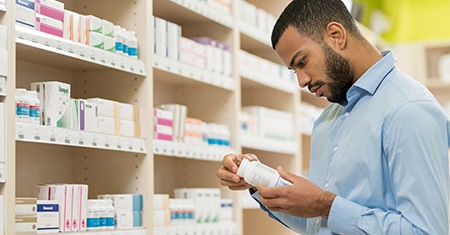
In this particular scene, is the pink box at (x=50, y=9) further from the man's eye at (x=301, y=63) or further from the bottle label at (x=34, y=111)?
the man's eye at (x=301, y=63)

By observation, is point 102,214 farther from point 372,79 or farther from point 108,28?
point 372,79

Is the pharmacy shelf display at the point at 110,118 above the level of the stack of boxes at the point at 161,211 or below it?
above

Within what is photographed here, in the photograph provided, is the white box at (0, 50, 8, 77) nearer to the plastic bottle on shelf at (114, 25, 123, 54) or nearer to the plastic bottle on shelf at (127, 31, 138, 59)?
the plastic bottle on shelf at (114, 25, 123, 54)

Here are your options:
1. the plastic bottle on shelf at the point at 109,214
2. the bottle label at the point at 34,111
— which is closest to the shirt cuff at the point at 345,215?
Answer: the bottle label at the point at 34,111

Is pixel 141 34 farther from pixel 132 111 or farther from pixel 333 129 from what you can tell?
pixel 333 129

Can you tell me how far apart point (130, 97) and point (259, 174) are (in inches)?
56.9

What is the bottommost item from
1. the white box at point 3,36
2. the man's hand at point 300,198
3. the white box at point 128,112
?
the man's hand at point 300,198

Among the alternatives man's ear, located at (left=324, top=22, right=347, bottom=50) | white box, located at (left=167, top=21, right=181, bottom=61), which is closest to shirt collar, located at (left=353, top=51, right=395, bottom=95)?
man's ear, located at (left=324, top=22, right=347, bottom=50)

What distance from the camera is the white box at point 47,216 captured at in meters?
3.02

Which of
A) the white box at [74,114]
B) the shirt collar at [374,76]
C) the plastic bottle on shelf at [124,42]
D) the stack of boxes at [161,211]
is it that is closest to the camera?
the shirt collar at [374,76]

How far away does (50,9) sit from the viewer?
317cm

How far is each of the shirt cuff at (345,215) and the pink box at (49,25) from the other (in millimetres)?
1431

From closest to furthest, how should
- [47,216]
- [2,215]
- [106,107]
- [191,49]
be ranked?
[2,215] < [47,216] < [106,107] < [191,49]

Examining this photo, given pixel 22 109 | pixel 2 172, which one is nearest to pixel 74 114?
pixel 22 109
